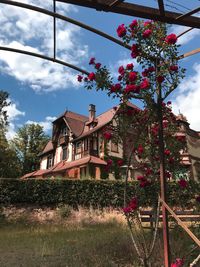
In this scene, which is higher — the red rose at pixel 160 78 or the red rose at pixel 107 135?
the red rose at pixel 160 78

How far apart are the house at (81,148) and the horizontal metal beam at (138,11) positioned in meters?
25.1

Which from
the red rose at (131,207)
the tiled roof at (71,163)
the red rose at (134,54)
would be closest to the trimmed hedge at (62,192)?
the tiled roof at (71,163)

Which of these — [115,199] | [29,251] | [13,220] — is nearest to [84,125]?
[115,199]

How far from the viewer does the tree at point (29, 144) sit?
173ft

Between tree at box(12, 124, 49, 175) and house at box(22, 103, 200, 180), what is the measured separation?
33.6 feet

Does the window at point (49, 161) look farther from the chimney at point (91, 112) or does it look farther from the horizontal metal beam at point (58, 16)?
the horizontal metal beam at point (58, 16)

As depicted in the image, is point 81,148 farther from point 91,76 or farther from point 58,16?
point 58,16

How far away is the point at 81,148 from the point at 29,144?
937 inches

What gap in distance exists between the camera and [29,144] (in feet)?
182

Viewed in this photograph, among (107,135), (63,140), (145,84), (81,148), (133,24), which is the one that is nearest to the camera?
(145,84)

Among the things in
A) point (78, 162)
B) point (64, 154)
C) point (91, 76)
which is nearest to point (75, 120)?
point (64, 154)

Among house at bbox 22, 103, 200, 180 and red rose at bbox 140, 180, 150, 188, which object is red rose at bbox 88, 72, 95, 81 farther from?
house at bbox 22, 103, 200, 180

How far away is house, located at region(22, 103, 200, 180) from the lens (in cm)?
3075

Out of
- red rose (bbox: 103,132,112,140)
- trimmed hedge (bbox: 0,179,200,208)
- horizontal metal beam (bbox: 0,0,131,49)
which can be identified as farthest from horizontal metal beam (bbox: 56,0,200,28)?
trimmed hedge (bbox: 0,179,200,208)
